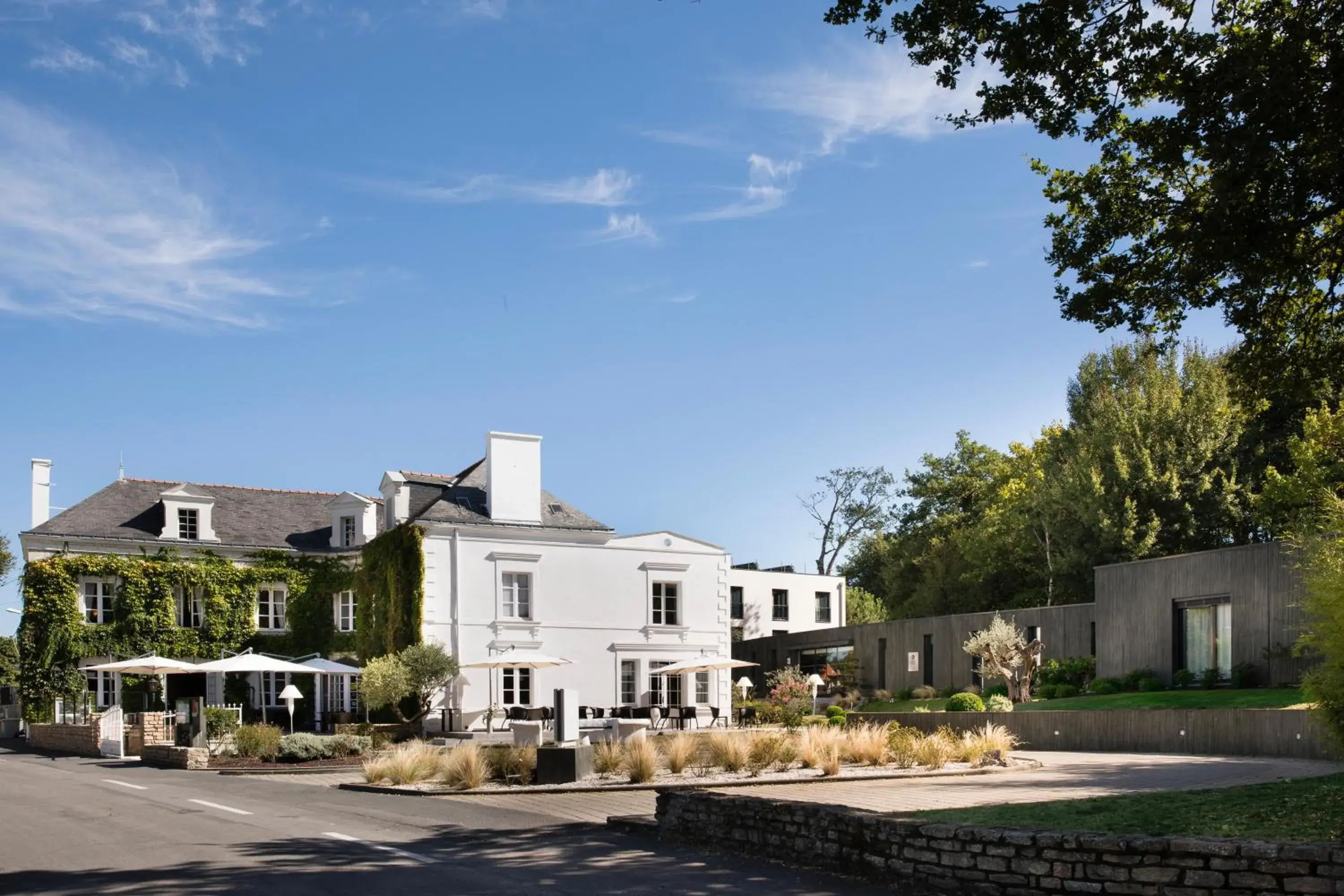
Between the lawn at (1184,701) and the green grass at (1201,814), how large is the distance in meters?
10.9

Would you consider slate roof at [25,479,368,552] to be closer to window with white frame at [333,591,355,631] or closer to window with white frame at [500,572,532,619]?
window with white frame at [333,591,355,631]

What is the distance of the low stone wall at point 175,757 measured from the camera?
91.3ft

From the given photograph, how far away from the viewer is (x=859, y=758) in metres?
22.0

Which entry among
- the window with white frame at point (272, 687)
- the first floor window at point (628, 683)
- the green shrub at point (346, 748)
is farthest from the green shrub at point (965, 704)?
the window with white frame at point (272, 687)

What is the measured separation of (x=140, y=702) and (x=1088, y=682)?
1079 inches

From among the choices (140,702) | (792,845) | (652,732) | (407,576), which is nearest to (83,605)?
(140,702)

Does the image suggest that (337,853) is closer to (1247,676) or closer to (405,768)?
(405,768)

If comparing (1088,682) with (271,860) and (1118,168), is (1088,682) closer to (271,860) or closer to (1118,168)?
(1118,168)

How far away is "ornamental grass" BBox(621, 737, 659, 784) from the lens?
67.9 ft

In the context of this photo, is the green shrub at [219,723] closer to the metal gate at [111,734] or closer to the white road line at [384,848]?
the metal gate at [111,734]

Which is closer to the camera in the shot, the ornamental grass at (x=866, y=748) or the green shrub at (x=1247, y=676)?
the ornamental grass at (x=866, y=748)

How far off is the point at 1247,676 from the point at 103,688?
104 ft

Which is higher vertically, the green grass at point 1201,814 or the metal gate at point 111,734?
the green grass at point 1201,814

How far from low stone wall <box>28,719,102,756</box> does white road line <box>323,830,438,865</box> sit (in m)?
21.9
